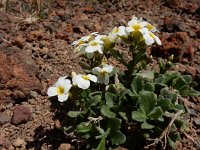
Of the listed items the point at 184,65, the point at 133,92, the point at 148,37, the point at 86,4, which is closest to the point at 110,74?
the point at 133,92

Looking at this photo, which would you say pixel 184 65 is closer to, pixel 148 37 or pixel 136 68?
pixel 136 68

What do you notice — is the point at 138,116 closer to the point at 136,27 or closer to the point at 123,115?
the point at 123,115

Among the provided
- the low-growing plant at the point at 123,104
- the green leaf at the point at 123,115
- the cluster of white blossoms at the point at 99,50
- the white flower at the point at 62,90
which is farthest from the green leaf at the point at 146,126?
the white flower at the point at 62,90

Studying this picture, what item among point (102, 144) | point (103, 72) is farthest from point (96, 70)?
point (102, 144)

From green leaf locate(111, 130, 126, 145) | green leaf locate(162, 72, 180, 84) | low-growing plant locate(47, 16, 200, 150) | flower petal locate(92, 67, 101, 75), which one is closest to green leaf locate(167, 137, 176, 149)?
low-growing plant locate(47, 16, 200, 150)

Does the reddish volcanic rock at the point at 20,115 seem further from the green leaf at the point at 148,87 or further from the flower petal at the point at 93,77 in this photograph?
the green leaf at the point at 148,87

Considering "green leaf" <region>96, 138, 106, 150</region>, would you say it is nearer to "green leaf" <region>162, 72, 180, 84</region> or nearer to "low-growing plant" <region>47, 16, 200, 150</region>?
"low-growing plant" <region>47, 16, 200, 150</region>
